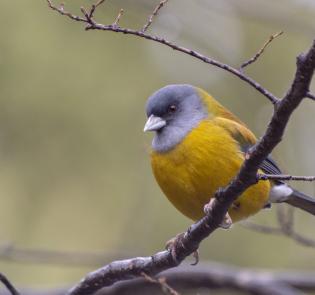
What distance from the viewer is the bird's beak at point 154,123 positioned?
17.3 feet

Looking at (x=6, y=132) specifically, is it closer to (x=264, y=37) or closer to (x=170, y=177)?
(x=264, y=37)

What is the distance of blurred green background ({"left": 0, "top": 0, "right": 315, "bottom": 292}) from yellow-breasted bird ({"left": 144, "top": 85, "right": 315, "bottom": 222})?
137 inches

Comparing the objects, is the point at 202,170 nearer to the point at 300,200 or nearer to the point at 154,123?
the point at 154,123

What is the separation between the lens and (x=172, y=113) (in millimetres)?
5430

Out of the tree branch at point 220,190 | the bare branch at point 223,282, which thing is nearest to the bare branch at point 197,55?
the tree branch at point 220,190

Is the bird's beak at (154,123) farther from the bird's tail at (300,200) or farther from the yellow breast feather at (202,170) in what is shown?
the bird's tail at (300,200)

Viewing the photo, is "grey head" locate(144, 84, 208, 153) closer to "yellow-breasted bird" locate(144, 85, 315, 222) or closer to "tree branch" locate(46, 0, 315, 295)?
"yellow-breasted bird" locate(144, 85, 315, 222)

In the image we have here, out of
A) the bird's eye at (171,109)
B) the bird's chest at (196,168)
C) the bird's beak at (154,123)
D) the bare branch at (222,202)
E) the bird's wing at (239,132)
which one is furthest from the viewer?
the bird's eye at (171,109)

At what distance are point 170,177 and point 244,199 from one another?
1.57ft

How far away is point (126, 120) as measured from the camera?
32.4 ft

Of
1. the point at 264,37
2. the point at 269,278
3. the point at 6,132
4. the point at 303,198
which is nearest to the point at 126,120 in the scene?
the point at 6,132

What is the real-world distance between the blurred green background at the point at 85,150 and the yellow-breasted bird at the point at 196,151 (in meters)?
3.48

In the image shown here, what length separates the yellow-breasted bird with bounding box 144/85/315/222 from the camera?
15.8ft

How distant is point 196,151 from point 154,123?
0.56 meters
